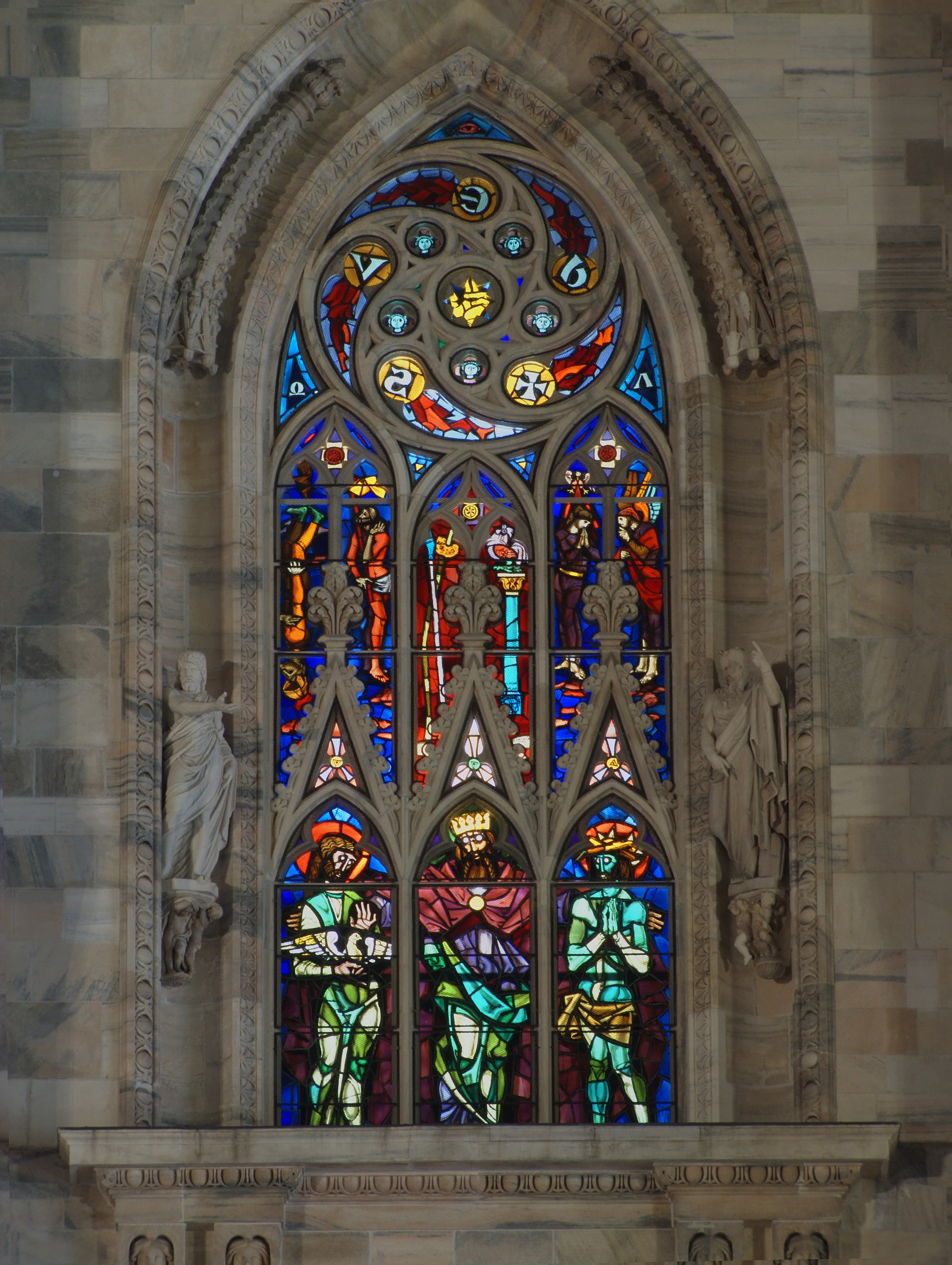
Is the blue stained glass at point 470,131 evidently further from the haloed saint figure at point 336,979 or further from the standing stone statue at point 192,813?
the haloed saint figure at point 336,979

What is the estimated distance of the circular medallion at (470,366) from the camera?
14.7m

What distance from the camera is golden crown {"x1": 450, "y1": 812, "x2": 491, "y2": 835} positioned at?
1415 cm

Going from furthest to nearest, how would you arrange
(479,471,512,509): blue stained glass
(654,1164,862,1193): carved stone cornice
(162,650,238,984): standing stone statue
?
(479,471,512,509): blue stained glass, (162,650,238,984): standing stone statue, (654,1164,862,1193): carved stone cornice

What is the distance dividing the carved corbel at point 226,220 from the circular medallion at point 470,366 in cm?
132

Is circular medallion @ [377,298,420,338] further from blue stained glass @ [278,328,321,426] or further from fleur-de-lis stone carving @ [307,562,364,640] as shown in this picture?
fleur-de-lis stone carving @ [307,562,364,640]

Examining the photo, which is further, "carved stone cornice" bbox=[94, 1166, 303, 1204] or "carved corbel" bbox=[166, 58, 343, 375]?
"carved corbel" bbox=[166, 58, 343, 375]

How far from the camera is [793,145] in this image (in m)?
14.2

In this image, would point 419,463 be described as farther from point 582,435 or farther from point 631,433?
point 631,433

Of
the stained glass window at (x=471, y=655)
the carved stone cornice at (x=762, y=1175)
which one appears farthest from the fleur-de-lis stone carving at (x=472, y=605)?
the carved stone cornice at (x=762, y=1175)

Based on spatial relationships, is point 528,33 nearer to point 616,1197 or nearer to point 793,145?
point 793,145

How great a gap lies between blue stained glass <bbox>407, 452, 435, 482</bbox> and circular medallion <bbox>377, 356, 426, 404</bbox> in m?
0.31

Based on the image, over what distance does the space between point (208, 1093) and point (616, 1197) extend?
2164 mm

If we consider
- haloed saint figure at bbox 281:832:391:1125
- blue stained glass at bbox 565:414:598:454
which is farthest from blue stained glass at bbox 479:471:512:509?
haloed saint figure at bbox 281:832:391:1125

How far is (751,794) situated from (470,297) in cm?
328
